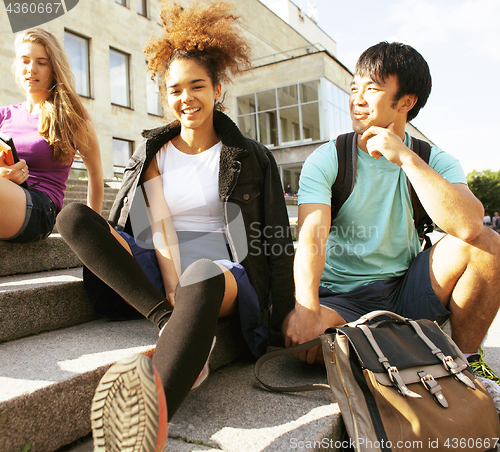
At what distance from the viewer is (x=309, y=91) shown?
64.0 ft

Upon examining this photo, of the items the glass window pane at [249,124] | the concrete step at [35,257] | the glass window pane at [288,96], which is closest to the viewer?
the concrete step at [35,257]

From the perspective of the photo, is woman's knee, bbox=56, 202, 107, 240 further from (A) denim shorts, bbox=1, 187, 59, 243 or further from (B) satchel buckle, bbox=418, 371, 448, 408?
(B) satchel buckle, bbox=418, 371, 448, 408

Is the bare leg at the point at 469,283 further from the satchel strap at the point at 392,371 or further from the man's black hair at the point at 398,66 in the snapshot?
the man's black hair at the point at 398,66

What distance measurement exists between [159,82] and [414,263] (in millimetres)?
1792

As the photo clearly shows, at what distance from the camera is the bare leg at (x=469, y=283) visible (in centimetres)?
180

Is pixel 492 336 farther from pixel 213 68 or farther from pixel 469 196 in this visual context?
pixel 213 68

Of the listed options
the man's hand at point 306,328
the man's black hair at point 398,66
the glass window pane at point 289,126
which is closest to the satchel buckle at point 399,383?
the man's hand at point 306,328

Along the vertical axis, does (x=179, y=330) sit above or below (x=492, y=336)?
above

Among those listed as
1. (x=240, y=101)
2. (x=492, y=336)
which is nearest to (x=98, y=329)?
(x=492, y=336)

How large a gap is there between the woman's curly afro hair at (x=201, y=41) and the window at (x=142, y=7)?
16608 millimetres

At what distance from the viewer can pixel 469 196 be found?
1.87 meters

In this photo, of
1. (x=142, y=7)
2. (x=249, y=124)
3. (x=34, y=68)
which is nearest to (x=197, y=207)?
(x=34, y=68)

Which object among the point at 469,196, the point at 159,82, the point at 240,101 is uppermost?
the point at 240,101

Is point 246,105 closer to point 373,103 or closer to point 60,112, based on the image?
point 60,112
